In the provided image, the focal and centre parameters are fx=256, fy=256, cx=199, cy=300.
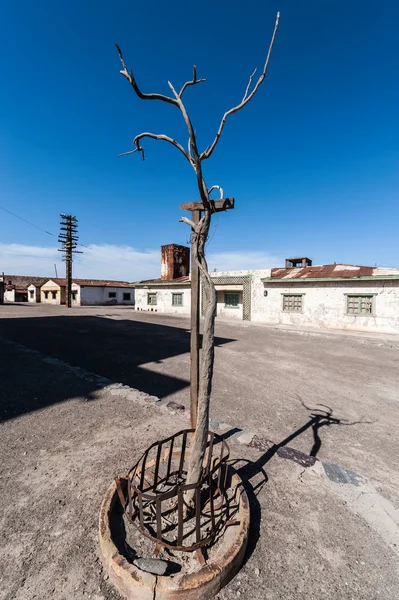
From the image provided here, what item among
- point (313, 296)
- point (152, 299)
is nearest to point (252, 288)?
point (313, 296)

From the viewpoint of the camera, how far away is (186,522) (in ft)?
6.79

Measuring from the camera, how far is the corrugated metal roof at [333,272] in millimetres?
13289

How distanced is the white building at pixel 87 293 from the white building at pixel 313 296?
59.5 ft

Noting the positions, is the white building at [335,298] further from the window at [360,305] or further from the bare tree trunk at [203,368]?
the bare tree trunk at [203,368]

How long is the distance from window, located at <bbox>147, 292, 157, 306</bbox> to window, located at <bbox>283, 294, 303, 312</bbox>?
1149cm

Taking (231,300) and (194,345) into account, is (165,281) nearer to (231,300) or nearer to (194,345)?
(231,300)

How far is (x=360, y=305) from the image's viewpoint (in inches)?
530

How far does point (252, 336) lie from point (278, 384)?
6.28 metres

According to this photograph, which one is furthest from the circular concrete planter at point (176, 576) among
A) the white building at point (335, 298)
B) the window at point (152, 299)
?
the window at point (152, 299)

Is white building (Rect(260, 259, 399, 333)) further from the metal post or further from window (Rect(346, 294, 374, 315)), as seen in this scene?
the metal post

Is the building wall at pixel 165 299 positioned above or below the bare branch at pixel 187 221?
below

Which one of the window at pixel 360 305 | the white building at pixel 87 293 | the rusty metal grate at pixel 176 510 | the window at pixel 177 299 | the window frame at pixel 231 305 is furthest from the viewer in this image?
the white building at pixel 87 293

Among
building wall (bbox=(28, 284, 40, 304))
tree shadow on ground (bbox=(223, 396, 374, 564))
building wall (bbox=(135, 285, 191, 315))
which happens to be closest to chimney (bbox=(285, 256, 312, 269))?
building wall (bbox=(135, 285, 191, 315))

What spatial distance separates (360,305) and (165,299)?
14.2 m
